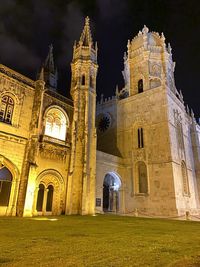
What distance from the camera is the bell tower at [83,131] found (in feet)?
60.6

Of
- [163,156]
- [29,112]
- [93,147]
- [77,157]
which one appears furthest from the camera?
[163,156]

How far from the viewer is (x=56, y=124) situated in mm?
20359

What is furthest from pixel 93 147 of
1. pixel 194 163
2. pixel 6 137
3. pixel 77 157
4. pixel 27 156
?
pixel 194 163

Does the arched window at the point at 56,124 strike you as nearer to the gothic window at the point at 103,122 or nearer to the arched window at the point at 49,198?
the arched window at the point at 49,198

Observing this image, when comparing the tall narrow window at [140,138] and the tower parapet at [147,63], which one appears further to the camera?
the tower parapet at [147,63]

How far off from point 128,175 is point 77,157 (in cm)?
944

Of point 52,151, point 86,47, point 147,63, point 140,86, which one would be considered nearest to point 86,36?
point 86,47

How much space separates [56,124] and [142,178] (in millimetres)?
12835

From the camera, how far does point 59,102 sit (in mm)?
20656

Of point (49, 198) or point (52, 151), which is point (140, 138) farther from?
point (49, 198)

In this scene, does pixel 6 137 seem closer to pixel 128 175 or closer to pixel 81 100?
pixel 81 100

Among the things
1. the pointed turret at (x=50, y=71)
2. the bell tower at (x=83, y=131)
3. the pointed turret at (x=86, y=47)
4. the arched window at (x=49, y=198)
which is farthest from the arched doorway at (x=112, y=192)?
the pointed turret at (x=50, y=71)

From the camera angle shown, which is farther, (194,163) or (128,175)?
(194,163)

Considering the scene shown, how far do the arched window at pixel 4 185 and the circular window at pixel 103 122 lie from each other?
18.0 m
